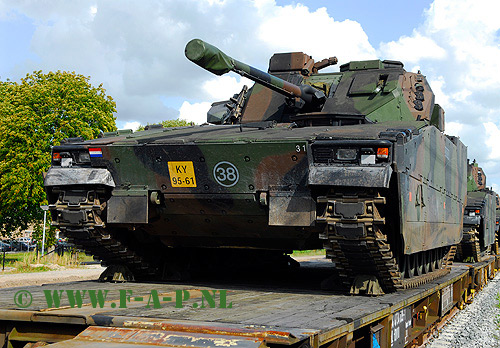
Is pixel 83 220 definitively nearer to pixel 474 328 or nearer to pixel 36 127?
pixel 474 328

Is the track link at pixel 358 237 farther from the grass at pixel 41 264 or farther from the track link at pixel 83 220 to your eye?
the grass at pixel 41 264

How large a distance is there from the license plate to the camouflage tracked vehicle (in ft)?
0.04

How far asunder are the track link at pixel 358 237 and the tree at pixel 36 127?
58.2 feet

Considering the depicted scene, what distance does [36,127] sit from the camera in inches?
964

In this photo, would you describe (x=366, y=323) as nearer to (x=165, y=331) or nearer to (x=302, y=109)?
(x=165, y=331)

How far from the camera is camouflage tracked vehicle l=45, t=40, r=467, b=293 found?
659 cm

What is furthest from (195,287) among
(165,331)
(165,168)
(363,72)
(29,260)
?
(29,260)

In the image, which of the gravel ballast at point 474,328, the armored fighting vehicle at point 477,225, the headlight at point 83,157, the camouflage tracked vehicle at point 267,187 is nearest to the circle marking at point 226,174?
the camouflage tracked vehicle at point 267,187

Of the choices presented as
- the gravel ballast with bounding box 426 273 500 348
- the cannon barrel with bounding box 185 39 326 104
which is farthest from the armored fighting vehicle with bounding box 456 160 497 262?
the cannon barrel with bounding box 185 39 326 104

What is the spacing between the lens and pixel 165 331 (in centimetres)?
440

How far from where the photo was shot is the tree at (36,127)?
2319 centimetres

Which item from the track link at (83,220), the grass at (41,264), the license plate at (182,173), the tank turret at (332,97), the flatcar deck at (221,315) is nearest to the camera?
the flatcar deck at (221,315)

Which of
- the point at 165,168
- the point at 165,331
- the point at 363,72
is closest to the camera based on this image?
the point at 165,331

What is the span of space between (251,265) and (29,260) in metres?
12.5
